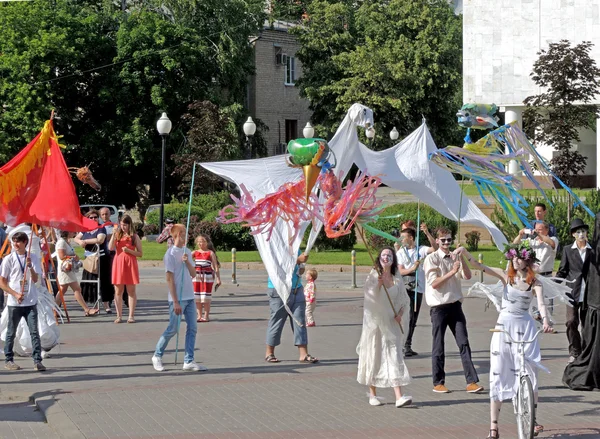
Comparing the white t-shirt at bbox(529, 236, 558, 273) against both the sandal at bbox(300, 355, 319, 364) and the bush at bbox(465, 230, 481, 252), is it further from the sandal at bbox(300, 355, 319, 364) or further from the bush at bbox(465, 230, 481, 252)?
the bush at bbox(465, 230, 481, 252)

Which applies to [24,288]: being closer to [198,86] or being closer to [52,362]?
[52,362]

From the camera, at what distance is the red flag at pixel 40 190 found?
13695mm

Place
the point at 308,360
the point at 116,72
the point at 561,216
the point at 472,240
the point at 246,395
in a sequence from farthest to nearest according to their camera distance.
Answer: the point at 116,72 < the point at 472,240 < the point at 561,216 < the point at 308,360 < the point at 246,395

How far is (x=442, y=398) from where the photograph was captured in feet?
35.7

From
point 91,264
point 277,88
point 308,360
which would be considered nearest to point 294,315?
point 308,360

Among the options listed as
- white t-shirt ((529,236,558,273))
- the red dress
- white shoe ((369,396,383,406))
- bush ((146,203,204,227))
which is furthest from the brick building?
white shoe ((369,396,383,406))

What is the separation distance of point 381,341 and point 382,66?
4380 cm

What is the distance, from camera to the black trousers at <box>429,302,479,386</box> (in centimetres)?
1120

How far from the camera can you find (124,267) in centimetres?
1780

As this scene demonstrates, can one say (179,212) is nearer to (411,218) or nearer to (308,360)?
(411,218)

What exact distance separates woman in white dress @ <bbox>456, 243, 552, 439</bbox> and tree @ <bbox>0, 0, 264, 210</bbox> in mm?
38703

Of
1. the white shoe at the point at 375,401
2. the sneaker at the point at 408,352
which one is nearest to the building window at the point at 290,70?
the sneaker at the point at 408,352

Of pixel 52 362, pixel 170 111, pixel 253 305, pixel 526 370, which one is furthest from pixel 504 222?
pixel 170 111

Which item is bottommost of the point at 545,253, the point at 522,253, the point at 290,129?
the point at 545,253
